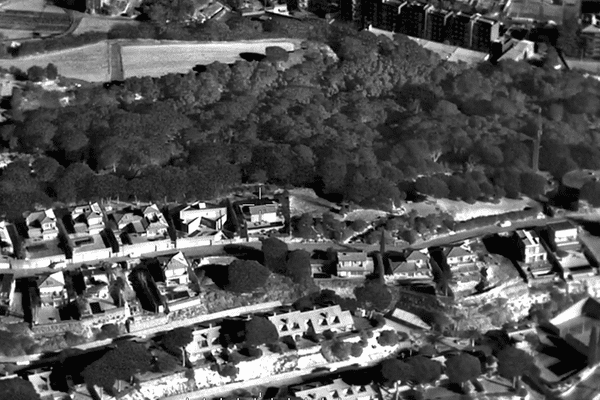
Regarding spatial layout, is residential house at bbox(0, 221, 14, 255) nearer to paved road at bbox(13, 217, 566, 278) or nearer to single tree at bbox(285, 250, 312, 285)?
paved road at bbox(13, 217, 566, 278)

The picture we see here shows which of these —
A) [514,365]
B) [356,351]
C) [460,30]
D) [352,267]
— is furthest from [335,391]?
[460,30]

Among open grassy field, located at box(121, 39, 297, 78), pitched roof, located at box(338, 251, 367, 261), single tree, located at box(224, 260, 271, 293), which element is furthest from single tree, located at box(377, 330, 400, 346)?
open grassy field, located at box(121, 39, 297, 78)

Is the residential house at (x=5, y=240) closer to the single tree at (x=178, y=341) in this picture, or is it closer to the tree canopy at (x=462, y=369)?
the single tree at (x=178, y=341)

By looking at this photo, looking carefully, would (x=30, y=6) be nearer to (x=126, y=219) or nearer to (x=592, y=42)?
(x=126, y=219)

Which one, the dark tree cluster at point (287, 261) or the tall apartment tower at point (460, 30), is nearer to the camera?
the dark tree cluster at point (287, 261)

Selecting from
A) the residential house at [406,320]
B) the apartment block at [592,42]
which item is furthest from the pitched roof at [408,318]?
the apartment block at [592,42]

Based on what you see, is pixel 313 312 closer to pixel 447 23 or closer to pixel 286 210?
pixel 286 210
